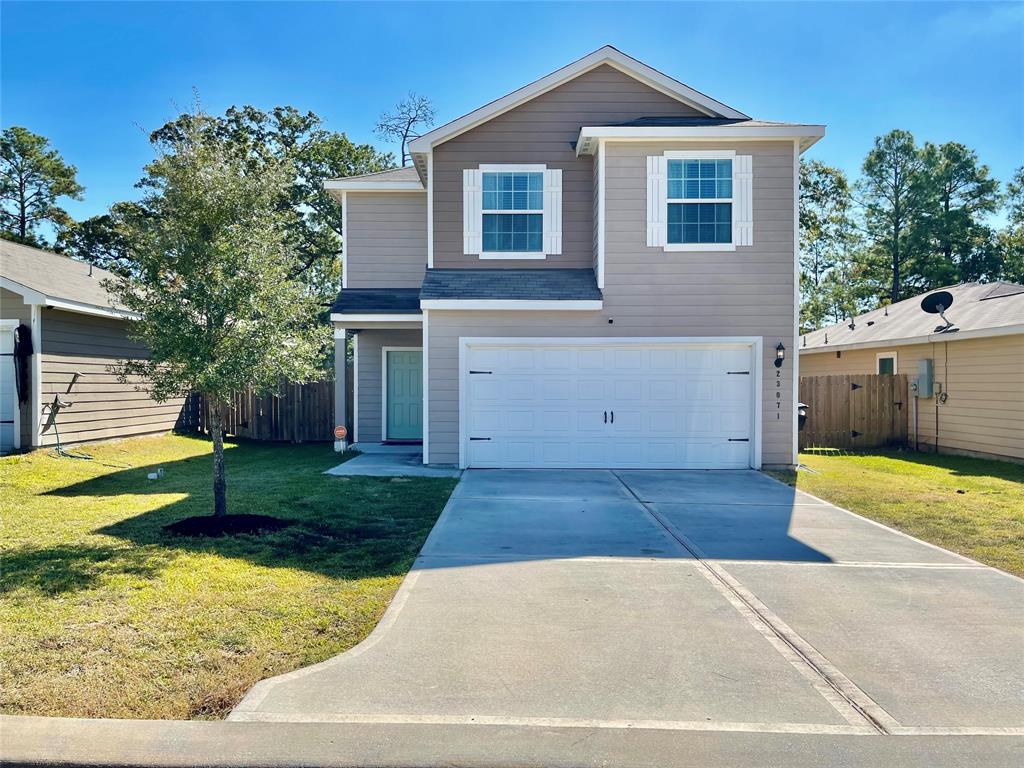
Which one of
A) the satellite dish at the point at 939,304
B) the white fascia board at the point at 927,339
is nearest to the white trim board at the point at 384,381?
the white fascia board at the point at 927,339

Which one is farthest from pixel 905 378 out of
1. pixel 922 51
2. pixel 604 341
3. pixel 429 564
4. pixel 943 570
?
pixel 429 564

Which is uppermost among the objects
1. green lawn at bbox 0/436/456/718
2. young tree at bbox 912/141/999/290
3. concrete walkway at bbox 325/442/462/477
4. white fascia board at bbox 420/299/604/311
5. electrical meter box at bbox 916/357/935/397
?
young tree at bbox 912/141/999/290

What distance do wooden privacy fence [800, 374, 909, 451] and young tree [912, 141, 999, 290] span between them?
1920 cm

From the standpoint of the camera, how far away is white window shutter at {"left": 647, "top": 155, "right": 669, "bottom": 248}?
11336 millimetres

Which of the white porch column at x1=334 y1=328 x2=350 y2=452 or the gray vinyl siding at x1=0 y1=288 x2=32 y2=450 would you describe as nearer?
the gray vinyl siding at x1=0 y1=288 x2=32 y2=450

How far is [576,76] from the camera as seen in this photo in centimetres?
1234

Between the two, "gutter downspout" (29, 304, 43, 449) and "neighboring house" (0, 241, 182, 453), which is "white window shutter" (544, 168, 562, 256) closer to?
"neighboring house" (0, 241, 182, 453)

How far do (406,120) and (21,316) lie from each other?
1874 centimetres

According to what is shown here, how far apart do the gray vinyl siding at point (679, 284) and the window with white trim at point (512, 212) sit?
1227mm

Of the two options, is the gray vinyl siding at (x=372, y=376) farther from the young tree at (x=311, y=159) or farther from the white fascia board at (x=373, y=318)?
the young tree at (x=311, y=159)

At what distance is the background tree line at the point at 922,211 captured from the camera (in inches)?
1206

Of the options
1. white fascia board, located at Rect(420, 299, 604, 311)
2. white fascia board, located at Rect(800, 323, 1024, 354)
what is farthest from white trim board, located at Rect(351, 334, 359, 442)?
white fascia board, located at Rect(800, 323, 1024, 354)

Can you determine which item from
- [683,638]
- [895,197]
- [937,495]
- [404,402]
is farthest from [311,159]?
[895,197]

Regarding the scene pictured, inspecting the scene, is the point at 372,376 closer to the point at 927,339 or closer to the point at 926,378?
the point at 927,339
